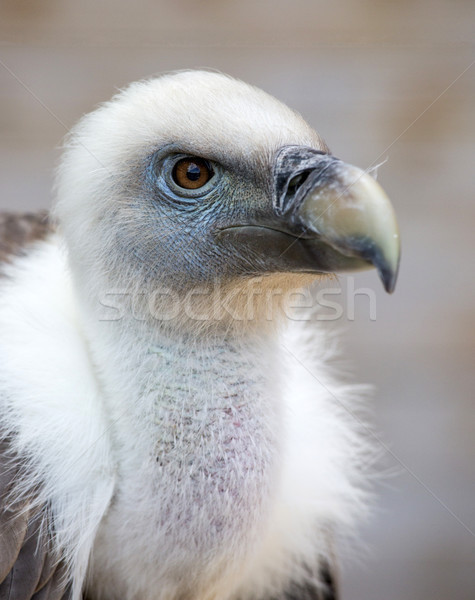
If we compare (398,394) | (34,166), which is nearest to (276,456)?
(398,394)

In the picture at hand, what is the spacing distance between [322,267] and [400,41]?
68.6 inches

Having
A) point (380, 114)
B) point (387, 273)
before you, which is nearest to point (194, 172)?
point (387, 273)

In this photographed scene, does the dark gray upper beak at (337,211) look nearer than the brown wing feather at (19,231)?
Yes

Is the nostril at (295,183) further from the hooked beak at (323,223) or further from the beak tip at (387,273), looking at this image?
the beak tip at (387,273)

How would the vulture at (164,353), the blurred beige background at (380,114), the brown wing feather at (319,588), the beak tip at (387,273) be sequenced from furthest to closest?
the blurred beige background at (380,114)
the brown wing feather at (319,588)
the vulture at (164,353)
the beak tip at (387,273)

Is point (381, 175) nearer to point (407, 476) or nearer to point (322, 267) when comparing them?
point (407, 476)

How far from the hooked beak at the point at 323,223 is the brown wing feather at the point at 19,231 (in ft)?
1.71

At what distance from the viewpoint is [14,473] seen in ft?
3.05

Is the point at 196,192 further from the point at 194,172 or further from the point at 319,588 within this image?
the point at 319,588

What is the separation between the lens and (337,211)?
0.81 meters

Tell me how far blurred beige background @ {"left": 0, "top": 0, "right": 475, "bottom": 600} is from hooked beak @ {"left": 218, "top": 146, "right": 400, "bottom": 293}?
1.47 metres

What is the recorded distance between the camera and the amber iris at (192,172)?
0.92 m
